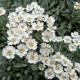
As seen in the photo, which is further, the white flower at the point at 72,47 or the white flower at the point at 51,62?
the white flower at the point at 72,47

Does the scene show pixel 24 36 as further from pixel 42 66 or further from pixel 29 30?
pixel 42 66

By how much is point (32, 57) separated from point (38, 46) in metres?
0.19

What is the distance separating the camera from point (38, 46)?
2.64m

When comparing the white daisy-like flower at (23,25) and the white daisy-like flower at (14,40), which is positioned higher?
the white daisy-like flower at (23,25)

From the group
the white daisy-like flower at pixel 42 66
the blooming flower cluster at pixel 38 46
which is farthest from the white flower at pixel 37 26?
the white daisy-like flower at pixel 42 66

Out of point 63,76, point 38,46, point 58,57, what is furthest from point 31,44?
point 63,76

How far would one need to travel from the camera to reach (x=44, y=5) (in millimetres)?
3498

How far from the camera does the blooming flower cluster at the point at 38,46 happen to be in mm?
2467

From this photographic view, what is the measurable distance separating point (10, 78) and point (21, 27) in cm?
55

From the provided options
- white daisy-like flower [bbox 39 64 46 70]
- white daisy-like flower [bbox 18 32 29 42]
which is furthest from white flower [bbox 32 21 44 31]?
white daisy-like flower [bbox 39 64 46 70]

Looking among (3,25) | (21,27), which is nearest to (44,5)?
(3,25)

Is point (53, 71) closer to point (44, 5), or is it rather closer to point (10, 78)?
point (10, 78)

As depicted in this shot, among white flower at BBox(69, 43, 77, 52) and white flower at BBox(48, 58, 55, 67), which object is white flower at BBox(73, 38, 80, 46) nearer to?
white flower at BBox(69, 43, 77, 52)

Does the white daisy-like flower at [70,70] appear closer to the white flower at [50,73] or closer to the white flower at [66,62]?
the white flower at [66,62]
